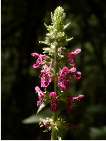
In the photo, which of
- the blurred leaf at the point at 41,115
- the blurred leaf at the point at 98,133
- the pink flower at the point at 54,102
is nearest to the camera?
the pink flower at the point at 54,102

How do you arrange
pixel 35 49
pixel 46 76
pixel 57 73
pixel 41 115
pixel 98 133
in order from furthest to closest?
pixel 35 49, pixel 98 133, pixel 41 115, pixel 46 76, pixel 57 73

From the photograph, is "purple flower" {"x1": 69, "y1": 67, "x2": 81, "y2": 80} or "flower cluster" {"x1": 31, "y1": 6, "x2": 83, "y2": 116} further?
"purple flower" {"x1": 69, "y1": 67, "x2": 81, "y2": 80}

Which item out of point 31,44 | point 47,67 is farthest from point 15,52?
point 47,67

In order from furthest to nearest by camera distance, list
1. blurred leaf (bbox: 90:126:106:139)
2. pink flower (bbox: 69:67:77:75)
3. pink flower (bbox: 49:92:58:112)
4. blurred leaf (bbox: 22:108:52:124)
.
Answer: blurred leaf (bbox: 90:126:106:139)
blurred leaf (bbox: 22:108:52:124)
pink flower (bbox: 69:67:77:75)
pink flower (bbox: 49:92:58:112)

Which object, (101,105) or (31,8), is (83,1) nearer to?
(31,8)

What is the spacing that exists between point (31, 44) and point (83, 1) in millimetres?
708

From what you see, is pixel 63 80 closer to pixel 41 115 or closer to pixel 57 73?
pixel 57 73

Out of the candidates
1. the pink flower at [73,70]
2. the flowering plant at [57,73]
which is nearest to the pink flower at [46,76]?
the flowering plant at [57,73]

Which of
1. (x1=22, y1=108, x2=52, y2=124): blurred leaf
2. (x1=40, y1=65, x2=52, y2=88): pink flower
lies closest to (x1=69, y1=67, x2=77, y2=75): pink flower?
(x1=40, y1=65, x2=52, y2=88): pink flower

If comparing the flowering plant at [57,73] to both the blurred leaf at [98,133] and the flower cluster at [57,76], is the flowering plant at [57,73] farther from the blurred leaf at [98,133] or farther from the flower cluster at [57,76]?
the blurred leaf at [98,133]

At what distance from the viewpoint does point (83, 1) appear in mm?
5000

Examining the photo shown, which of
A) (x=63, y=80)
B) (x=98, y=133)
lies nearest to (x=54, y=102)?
(x=63, y=80)

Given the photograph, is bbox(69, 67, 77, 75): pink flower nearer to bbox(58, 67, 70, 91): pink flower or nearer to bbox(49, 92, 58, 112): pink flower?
bbox(58, 67, 70, 91): pink flower

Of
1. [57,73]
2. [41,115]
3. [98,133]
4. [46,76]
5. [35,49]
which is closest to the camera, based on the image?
[57,73]
